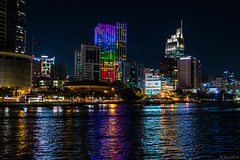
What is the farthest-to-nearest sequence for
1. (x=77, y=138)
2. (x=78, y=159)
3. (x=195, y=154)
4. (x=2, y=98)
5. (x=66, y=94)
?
1. (x=66, y=94)
2. (x=2, y=98)
3. (x=77, y=138)
4. (x=195, y=154)
5. (x=78, y=159)

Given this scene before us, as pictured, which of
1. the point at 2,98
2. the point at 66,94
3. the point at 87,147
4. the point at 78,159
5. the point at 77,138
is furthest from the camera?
the point at 66,94

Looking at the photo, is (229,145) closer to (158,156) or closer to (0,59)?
(158,156)

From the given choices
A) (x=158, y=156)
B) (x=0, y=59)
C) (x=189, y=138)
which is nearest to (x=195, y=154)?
(x=158, y=156)

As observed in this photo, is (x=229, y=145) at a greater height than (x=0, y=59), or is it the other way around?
(x=0, y=59)

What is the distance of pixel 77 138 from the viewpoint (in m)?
39.8

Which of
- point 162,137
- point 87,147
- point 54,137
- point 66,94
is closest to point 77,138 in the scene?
point 54,137

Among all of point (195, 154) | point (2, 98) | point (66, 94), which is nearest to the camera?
point (195, 154)

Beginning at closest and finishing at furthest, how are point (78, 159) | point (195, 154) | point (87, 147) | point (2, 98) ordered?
point (78, 159) → point (195, 154) → point (87, 147) → point (2, 98)

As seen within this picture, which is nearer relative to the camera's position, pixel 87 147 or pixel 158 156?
pixel 158 156

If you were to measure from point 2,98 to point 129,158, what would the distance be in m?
154

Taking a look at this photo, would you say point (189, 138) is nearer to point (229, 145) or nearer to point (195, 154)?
point (229, 145)

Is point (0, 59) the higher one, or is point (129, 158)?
point (0, 59)

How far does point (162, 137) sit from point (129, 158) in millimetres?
13770

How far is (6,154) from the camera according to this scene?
2902 centimetres
